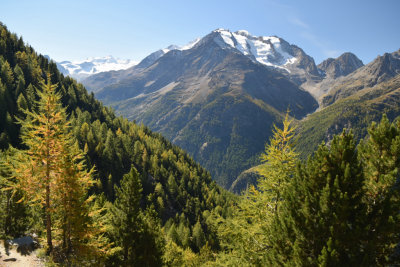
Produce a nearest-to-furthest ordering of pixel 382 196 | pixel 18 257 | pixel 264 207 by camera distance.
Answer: pixel 382 196, pixel 264 207, pixel 18 257

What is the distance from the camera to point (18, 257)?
23.1m

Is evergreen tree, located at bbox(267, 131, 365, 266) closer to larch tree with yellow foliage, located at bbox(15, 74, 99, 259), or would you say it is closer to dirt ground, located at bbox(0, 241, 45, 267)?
larch tree with yellow foliage, located at bbox(15, 74, 99, 259)

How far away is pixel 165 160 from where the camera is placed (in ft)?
488

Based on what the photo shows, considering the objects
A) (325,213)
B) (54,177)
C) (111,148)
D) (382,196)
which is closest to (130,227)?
(54,177)

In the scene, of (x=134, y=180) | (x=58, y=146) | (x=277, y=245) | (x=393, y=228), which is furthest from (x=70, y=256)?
(x=393, y=228)

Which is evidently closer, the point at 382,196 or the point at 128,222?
the point at 382,196

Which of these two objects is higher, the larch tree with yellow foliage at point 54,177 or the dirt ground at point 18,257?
the larch tree with yellow foliage at point 54,177

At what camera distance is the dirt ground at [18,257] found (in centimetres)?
2214

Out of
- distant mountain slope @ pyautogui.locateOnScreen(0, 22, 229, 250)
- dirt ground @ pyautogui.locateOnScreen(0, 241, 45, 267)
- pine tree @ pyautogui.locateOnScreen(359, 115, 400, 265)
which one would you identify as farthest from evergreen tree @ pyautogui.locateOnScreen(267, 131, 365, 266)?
distant mountain slope @ pyautogui.locateOnScreen(0, 22, 229, 250)

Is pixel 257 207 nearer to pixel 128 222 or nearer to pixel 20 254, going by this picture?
pixel 128 222

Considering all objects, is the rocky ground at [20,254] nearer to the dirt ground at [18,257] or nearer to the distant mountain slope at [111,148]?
the dirt ground at [18,257]

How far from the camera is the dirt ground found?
72.6 feet

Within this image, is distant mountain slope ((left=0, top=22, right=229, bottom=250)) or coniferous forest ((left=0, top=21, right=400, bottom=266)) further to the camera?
distant mountain slope ((left=0, top=22, right=229, bottom=250))

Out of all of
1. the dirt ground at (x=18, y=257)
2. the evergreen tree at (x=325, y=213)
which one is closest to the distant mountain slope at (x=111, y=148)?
the dirt ground at (x=18, y=257)
